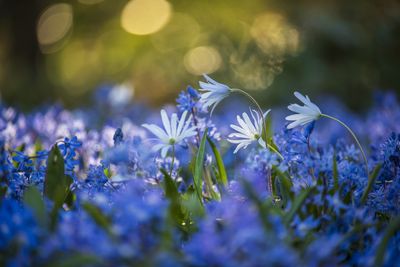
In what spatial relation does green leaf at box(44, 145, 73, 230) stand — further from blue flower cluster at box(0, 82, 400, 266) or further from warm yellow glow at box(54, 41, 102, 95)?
warm yellow glow at box(54, 41, 102, 95)

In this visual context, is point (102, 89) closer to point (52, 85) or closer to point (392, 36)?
point (52, 85)

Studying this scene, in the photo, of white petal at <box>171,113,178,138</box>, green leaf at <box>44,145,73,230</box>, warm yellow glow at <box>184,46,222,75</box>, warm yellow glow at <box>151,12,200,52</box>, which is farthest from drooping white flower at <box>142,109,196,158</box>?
warm yellow glow at <box>151,12,200,52</box>

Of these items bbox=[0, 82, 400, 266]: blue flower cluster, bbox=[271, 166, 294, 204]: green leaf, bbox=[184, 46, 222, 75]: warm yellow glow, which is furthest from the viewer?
bbox=[184, 46, 222, 75]: warm yellow glow

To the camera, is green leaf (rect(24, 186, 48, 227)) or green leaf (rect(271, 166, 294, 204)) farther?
green leaf (rect(271, 166, 294, 204))

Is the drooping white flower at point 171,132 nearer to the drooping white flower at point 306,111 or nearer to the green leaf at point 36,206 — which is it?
the drooping white flower at point 306,111

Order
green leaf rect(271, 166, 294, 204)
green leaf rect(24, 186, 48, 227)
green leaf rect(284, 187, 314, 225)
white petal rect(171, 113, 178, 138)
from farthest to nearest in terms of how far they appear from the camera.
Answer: white petal rect(171, 113, 178, 138), green leaf rect(271, 166, 294, 204), green leaf rect(284, 187, 314, 225), green leaf rect(24, 186, 48, 227)

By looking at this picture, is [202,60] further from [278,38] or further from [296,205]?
[296,205]

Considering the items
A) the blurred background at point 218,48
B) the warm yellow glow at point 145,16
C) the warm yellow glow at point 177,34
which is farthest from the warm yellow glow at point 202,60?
the warm yellow glow at point 145,16
